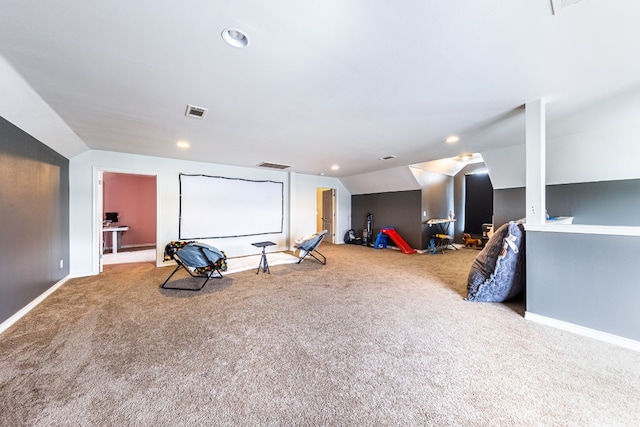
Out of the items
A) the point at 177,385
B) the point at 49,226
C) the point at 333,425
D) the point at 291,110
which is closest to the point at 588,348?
the point at 333,425

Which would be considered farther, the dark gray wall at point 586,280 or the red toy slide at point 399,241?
the red toy slide at point 399,241

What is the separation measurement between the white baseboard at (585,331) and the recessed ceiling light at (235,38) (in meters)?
3.74

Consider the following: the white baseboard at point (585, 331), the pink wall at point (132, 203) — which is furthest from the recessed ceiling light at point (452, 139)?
the pink wall at point (132, 203)

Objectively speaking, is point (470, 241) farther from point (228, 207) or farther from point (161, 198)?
point (161, 198)

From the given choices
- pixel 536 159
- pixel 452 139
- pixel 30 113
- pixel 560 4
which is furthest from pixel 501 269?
pixel 30 113

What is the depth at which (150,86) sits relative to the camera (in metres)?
2.12

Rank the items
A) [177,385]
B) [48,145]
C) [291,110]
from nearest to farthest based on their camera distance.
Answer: [177,385]
[291,110]
[48,145]

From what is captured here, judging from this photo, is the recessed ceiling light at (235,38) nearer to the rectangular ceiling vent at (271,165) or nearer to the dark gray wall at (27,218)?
the dark gray wall at (27,218)

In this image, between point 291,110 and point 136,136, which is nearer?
point 291,110

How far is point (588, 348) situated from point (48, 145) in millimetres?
6654

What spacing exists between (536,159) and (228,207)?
570 cm

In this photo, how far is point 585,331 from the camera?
2242mm

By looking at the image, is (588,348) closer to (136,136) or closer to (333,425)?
(333,425)

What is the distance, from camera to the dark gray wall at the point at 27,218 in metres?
2.41
